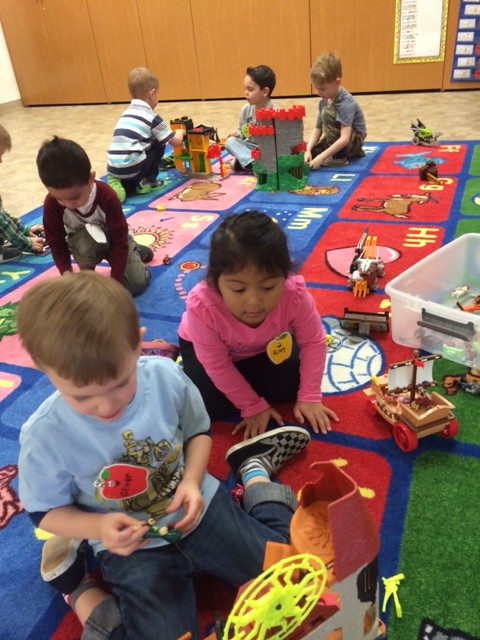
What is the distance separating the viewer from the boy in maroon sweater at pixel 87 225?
1.45m

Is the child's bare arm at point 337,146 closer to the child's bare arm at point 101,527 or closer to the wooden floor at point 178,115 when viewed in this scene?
the wooden floor at point 178,115

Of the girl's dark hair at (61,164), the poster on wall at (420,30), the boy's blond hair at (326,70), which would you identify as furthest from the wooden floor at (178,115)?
the girl's dark hair at (61,164)

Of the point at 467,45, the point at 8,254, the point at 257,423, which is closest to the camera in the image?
the point at 257,423

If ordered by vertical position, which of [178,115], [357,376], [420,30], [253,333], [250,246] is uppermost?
[420,30]

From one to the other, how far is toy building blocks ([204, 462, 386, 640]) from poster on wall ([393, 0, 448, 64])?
13.3 ft

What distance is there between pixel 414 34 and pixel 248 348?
12.0 ft

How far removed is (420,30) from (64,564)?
417cm

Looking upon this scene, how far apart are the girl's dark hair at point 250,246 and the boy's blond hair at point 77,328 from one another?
1.05ft

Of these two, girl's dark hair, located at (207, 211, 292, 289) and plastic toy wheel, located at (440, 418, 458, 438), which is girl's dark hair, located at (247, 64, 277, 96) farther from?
plastic toy wheel, located at (440, 418, 458, 438)

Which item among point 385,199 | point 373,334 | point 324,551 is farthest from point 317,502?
point 385,199

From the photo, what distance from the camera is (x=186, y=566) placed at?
29.9 inches

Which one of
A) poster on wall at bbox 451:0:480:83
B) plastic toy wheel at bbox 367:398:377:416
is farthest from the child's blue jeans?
poster on wall at bbox 451:0:480:83

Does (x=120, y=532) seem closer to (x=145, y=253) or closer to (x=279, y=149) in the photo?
(x=145, y=253)

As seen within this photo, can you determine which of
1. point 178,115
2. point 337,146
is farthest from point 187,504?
point 178,115
